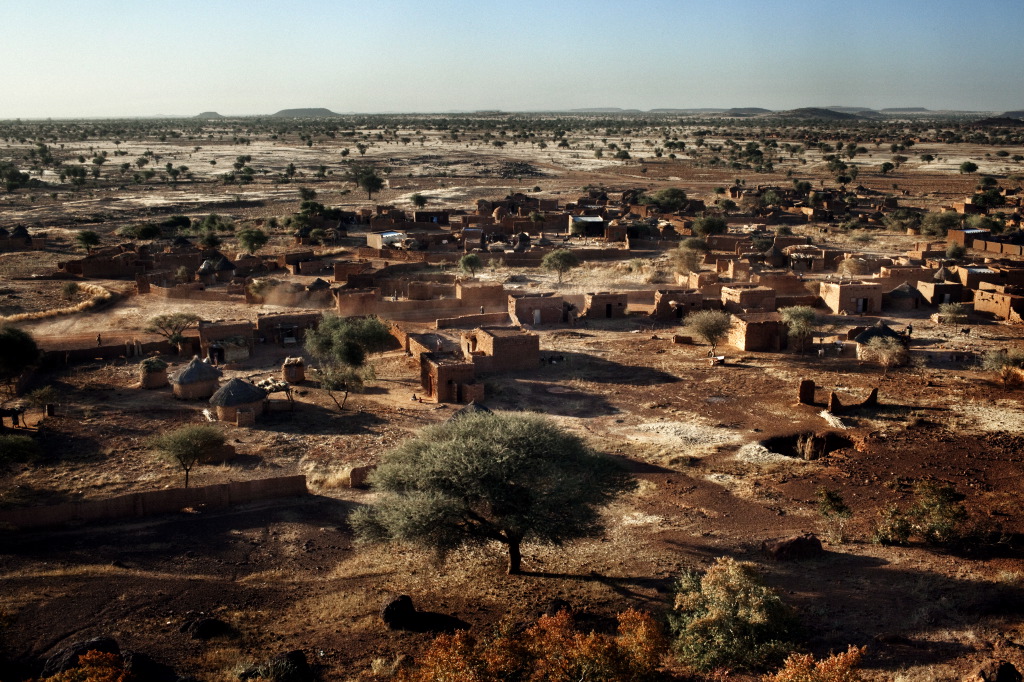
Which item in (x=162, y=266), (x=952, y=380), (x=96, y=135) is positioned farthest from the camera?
(x=96, y=135)

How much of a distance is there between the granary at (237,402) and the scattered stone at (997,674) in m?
16.3

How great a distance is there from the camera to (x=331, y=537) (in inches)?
576

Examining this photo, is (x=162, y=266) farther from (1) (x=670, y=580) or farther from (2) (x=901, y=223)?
(2) (x=901, y=223)

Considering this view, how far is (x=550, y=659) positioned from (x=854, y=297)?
2602 centimetres

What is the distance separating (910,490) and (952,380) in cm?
870

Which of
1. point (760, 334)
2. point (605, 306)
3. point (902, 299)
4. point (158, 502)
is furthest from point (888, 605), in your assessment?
point (902, 299)

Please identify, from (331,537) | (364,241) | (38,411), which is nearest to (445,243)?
(364,241)

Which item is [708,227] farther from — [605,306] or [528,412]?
[528,412]

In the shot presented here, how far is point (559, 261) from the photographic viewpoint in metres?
38.5

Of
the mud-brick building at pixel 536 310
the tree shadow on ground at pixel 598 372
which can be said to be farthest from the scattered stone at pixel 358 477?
the mud-brick building at pixel 536 310

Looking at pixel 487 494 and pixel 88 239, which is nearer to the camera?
pixel 487 494

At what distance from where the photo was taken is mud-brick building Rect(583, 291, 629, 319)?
31438 mm

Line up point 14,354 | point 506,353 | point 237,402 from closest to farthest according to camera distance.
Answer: point 237,402
point 14,354
point 506,353

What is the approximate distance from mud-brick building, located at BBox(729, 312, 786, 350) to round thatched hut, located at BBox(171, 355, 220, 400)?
16371mm
